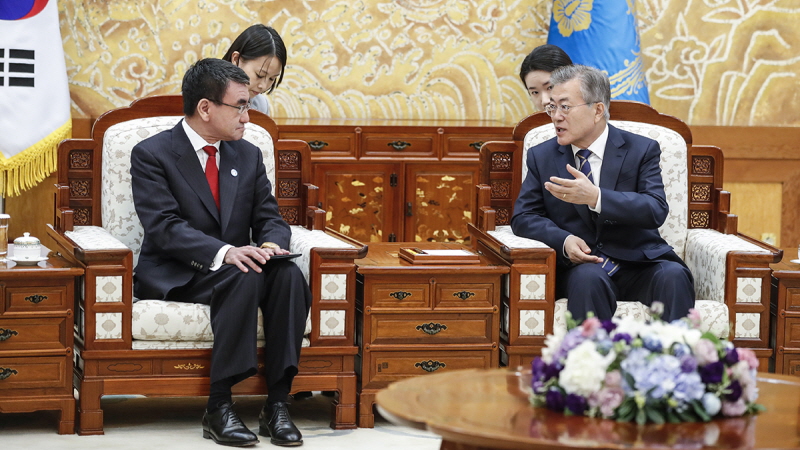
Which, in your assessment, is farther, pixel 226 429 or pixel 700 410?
pixel 226 429

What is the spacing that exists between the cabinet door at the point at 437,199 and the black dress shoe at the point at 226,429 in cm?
229

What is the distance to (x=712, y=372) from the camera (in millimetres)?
2555

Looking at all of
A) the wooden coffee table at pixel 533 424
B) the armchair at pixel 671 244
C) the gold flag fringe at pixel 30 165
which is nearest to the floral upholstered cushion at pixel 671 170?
the armchair at pixel 671 244

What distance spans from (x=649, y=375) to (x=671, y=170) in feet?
7.08

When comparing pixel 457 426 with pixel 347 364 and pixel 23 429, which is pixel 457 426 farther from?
pixel 23 429

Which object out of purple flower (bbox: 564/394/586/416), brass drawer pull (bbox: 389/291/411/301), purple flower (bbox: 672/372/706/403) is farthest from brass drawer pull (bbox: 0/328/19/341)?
purple flower (bbox: 672/372/706/403)

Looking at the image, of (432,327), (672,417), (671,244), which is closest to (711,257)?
(671,244)

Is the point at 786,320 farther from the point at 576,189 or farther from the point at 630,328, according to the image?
the point at 630,328

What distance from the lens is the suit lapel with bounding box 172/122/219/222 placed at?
4082 mm

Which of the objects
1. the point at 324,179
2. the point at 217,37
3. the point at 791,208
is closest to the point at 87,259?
the point at 324,179

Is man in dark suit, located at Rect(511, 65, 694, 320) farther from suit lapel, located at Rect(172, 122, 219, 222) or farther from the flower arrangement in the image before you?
the flower arrangement

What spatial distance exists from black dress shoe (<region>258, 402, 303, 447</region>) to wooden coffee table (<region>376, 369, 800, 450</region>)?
100 cm

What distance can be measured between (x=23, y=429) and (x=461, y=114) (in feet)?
11.0

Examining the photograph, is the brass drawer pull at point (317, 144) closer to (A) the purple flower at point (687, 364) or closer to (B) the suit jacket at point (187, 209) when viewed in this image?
(B) the suit jacket at point (187, 209)
